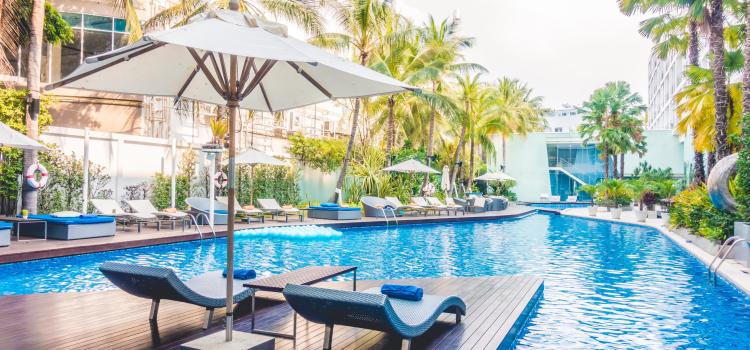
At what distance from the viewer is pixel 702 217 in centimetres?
1225

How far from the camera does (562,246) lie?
13.2 meters

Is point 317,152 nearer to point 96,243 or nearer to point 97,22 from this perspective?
point 97,22

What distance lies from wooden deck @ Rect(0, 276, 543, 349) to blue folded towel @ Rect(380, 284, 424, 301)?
32 centimetres

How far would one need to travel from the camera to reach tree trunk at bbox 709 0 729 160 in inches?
519

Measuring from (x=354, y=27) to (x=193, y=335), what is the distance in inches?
672

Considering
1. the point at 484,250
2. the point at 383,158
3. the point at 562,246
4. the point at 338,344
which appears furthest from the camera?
the point at 383,158

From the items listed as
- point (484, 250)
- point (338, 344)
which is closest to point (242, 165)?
point (484, 250)

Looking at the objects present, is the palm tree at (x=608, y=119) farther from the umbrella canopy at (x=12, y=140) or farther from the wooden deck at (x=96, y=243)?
the umbrella canopy at (x=12, y=140)

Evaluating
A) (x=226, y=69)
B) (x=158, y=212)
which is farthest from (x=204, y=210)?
(x=226, y=69)

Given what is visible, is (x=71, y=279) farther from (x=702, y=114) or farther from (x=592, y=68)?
(x=592, y=68)

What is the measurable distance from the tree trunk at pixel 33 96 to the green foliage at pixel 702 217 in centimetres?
1384

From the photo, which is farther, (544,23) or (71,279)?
(544,23)

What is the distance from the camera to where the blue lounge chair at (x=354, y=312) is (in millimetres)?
3748

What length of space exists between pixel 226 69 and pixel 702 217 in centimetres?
1148
